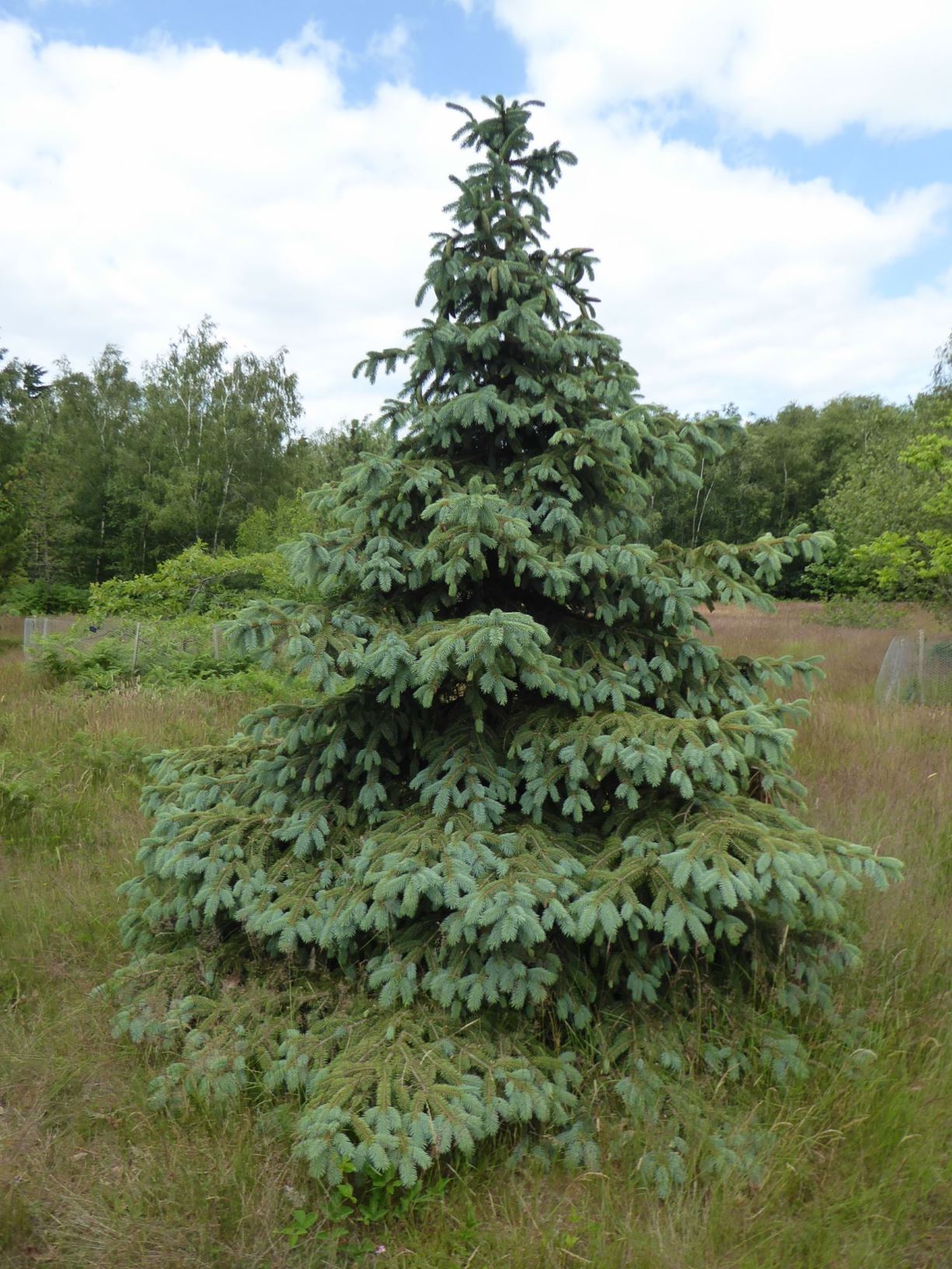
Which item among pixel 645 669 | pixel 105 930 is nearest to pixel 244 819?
pixel 105 930

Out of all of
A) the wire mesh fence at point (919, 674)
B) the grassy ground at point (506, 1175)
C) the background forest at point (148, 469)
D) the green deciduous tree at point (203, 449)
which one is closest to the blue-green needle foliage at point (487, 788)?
the grassy ground at point (506, 1175)

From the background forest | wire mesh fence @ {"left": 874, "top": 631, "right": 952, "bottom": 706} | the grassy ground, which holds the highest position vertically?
the background forest

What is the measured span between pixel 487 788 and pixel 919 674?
28.5 ft

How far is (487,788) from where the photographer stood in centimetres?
307

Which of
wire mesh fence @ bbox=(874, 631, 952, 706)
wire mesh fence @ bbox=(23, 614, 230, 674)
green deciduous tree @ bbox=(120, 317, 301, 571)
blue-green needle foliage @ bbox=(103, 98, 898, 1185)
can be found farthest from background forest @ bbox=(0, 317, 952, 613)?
blue-green needle foliage @ bbox=(103, 98, 898, 1185)

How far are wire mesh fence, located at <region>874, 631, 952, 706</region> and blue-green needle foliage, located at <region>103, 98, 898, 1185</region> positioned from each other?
715 centimetres

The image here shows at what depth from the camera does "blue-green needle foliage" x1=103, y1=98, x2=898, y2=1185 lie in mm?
2621

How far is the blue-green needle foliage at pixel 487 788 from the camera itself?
2.62 m

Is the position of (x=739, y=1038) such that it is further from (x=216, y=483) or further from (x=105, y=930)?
(x=216, y=483)

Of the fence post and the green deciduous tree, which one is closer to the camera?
the fence post

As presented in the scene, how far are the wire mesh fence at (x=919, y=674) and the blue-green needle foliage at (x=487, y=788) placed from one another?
7.15 meters

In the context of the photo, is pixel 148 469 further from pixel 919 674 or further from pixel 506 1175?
pixel 506 1175

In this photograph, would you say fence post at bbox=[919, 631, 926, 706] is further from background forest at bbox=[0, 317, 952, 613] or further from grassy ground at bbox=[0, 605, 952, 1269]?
background forest at bbox=[0, 317, 952, 613]

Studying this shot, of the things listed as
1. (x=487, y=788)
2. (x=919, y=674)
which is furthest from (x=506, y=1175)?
(x=919, y=674)
